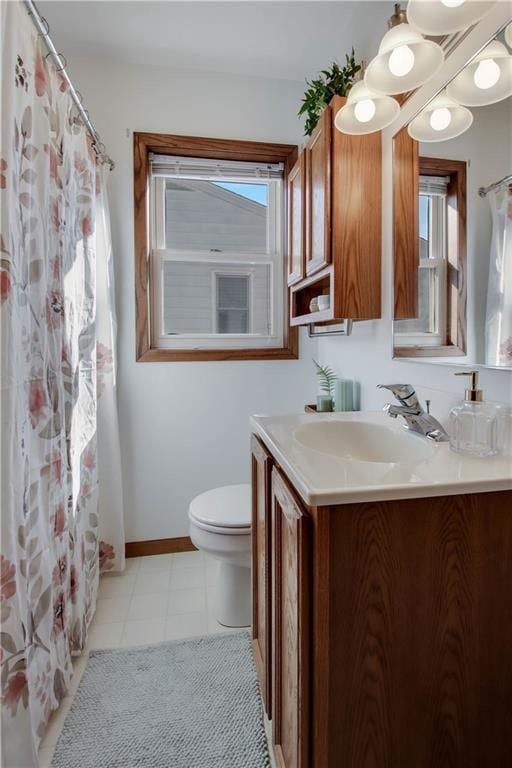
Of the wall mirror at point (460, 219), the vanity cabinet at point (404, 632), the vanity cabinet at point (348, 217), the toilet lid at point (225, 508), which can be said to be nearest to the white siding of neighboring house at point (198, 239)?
the vanity cabinet at point (348, 217)

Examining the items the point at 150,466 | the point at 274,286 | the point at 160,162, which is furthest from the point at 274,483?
the point at 160,162

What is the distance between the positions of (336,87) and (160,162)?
103 cm

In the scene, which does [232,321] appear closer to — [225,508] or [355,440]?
[225,508]

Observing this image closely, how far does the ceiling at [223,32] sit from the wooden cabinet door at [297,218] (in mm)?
508

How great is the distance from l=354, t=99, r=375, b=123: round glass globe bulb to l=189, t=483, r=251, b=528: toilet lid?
4.69 feet

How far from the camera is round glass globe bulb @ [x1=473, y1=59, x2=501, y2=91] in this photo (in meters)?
0.93

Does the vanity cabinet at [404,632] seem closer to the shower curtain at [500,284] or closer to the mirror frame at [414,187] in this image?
the shower curtain at [500,284]

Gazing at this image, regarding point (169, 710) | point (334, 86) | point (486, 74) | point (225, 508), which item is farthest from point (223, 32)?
point (169, 710)

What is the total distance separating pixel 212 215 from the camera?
7.18ft

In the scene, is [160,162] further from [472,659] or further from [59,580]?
[472,659]

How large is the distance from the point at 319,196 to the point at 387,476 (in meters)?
1.16

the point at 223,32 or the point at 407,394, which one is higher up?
the point at 223,32

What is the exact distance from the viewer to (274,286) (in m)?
2.28

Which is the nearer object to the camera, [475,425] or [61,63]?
[475,425]
